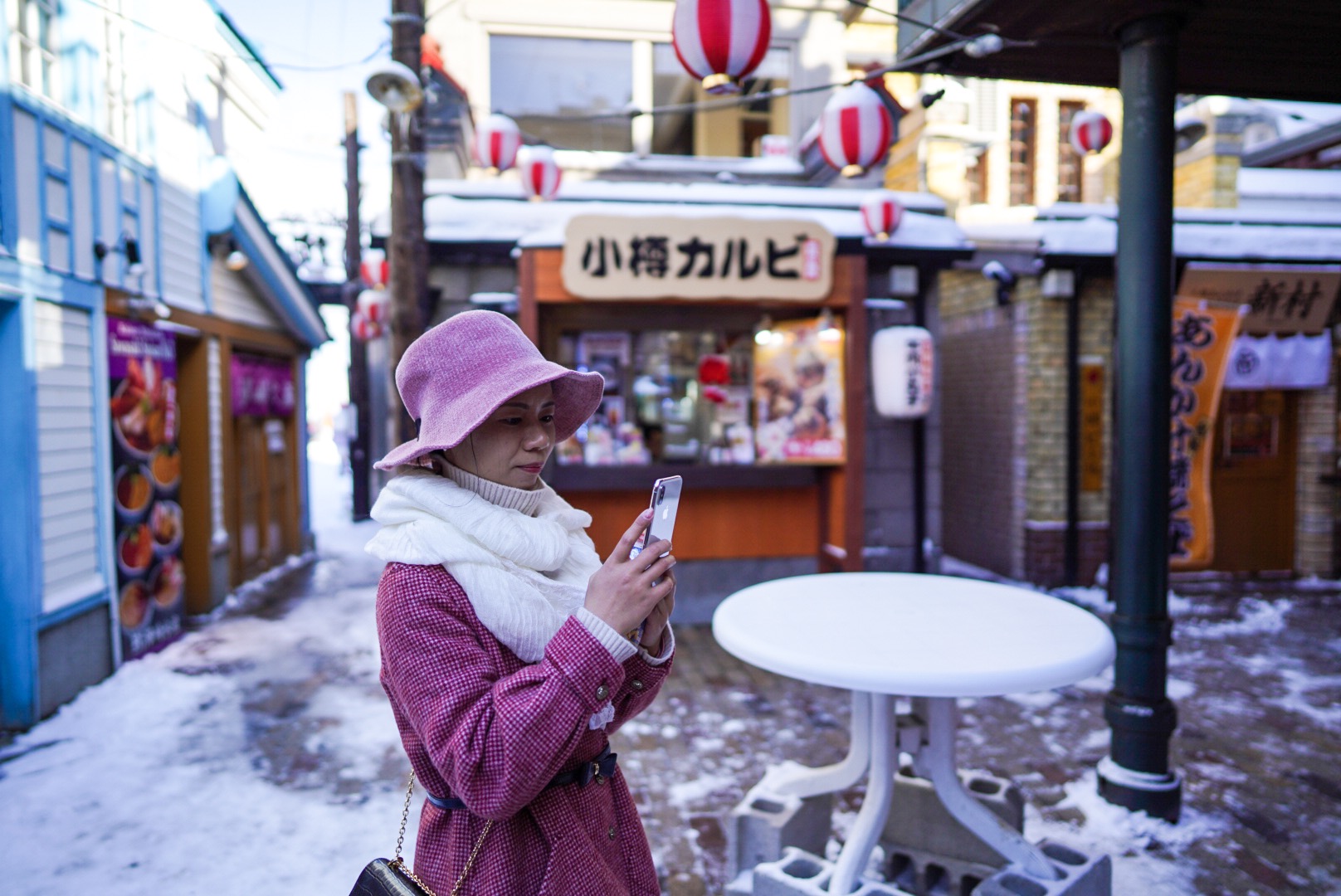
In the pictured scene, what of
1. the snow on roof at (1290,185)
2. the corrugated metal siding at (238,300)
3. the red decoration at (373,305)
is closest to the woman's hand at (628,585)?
the corrugated metal siding at (238,300)

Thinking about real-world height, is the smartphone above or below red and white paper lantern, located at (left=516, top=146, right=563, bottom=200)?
below

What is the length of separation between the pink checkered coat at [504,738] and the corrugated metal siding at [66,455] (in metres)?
5.07

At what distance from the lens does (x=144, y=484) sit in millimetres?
6668

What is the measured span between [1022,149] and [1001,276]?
164 inches

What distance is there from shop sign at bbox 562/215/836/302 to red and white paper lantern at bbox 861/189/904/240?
566 mm

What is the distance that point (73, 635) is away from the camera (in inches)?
216

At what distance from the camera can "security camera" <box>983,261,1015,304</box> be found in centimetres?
816

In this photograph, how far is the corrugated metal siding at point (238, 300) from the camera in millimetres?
8336

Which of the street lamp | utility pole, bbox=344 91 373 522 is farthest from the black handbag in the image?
utility pole, bbox=344 91 373 522

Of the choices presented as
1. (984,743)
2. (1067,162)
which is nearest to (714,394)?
(984,743)

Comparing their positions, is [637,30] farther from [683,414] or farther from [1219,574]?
[1219,574]

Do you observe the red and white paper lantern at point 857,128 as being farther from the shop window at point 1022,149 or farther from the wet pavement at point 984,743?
the shop window at point 1022,149

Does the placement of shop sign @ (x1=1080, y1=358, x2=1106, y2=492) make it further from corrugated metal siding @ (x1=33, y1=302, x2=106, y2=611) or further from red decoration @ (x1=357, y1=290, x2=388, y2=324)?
corrugated metal siding @ (x1=33, y1=302, x2=106, y2=611)

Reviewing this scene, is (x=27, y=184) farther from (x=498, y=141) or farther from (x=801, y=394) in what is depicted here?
(x=801, y=394)
